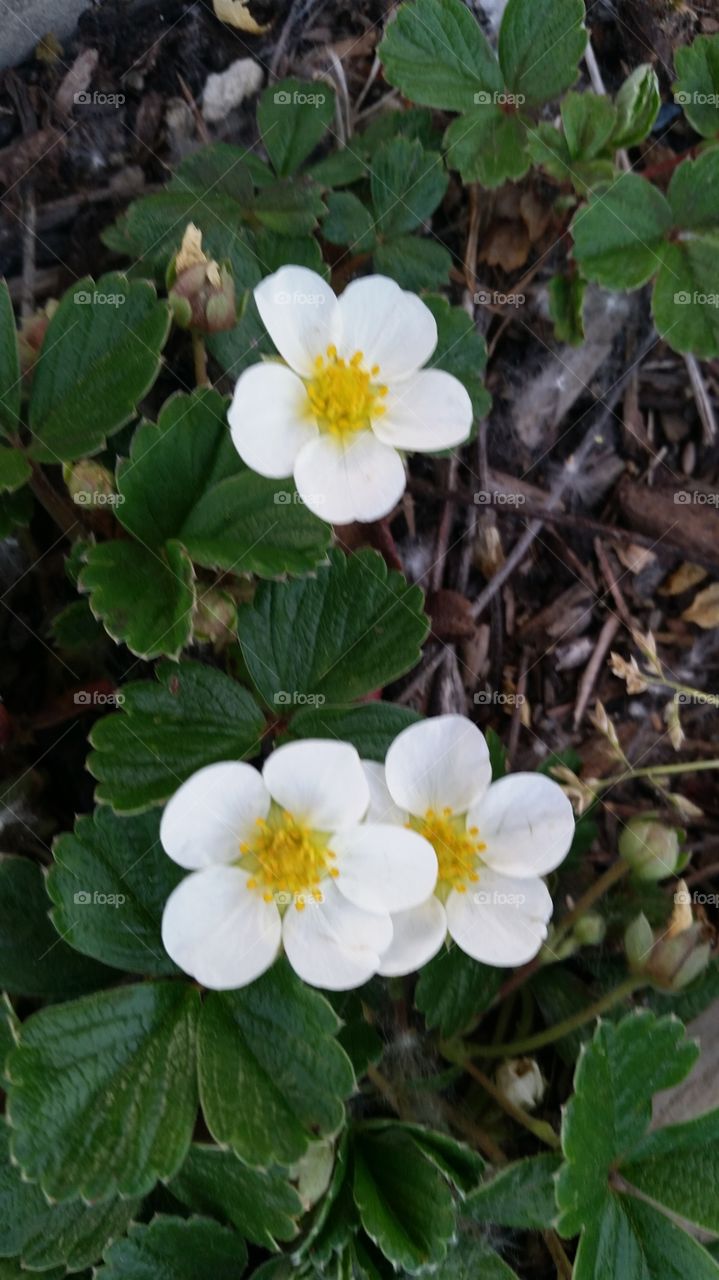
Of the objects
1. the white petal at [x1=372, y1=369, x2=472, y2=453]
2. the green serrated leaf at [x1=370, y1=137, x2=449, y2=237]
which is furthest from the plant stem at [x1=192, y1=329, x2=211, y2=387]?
the green serrated leaf at [x1=370, y1=137, x2=449, y2=237]

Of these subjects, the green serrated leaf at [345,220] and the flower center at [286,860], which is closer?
the flower center at [286,860]

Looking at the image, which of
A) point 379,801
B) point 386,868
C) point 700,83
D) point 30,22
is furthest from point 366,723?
point 30,22

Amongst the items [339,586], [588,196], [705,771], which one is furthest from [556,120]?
[705,771]

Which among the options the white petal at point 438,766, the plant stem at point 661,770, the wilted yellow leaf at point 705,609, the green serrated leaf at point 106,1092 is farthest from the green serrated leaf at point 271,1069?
the wilted yellow leaf at point 705,609

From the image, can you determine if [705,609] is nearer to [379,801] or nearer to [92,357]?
[379,801]

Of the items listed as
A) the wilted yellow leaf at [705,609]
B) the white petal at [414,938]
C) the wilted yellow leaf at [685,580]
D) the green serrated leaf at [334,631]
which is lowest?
the wilted yellow leaf at [705,609]

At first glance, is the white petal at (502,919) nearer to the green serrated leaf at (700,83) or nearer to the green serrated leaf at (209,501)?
the green serrated leaf at (209,501)
